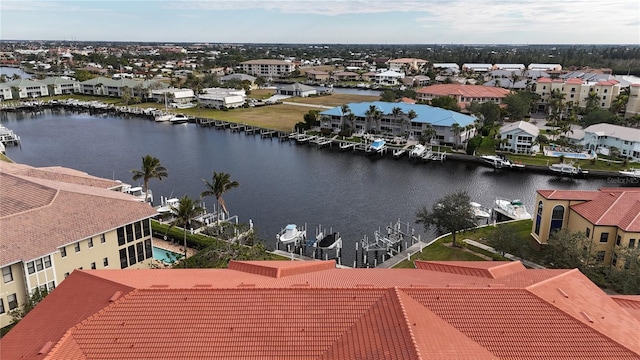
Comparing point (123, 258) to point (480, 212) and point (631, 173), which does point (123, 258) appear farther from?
point (631, 173)

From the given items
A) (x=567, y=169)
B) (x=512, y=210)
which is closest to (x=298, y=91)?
Result: (x=567, y=169)

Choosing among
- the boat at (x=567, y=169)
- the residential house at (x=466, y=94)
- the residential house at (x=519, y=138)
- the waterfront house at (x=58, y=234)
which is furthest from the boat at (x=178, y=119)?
the boat at (x=567, y=169)

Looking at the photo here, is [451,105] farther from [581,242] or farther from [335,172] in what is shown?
[581,242]

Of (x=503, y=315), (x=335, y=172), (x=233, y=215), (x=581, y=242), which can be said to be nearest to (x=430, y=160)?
(x=335, y=172)

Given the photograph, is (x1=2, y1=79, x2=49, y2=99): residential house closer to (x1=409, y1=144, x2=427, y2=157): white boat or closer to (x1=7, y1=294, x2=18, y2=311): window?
(x1=409, y1=144, x2=427, y2=157): white boat

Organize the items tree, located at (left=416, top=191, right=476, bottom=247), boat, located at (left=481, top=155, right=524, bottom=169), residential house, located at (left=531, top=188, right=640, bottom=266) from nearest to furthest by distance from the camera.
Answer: residential house, located at (left=531, top=188, right=640, bottom=266)
tree, located at (left=416, top=191, right=476, bottom=247)
boat, located at (left=481, top=155, right=524, bottom=169)

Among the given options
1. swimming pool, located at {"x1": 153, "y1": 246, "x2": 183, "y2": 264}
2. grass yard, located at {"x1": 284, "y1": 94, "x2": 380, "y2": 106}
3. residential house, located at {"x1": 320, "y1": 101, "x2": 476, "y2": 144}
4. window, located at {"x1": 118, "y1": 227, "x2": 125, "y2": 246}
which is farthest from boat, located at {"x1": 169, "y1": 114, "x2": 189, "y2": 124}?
window, located at {"x1": 118, "y1": 227, "x2": 125, "y2": 246}

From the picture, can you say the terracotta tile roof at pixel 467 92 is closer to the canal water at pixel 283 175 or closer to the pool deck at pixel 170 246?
the canal water at pixel 283 175
